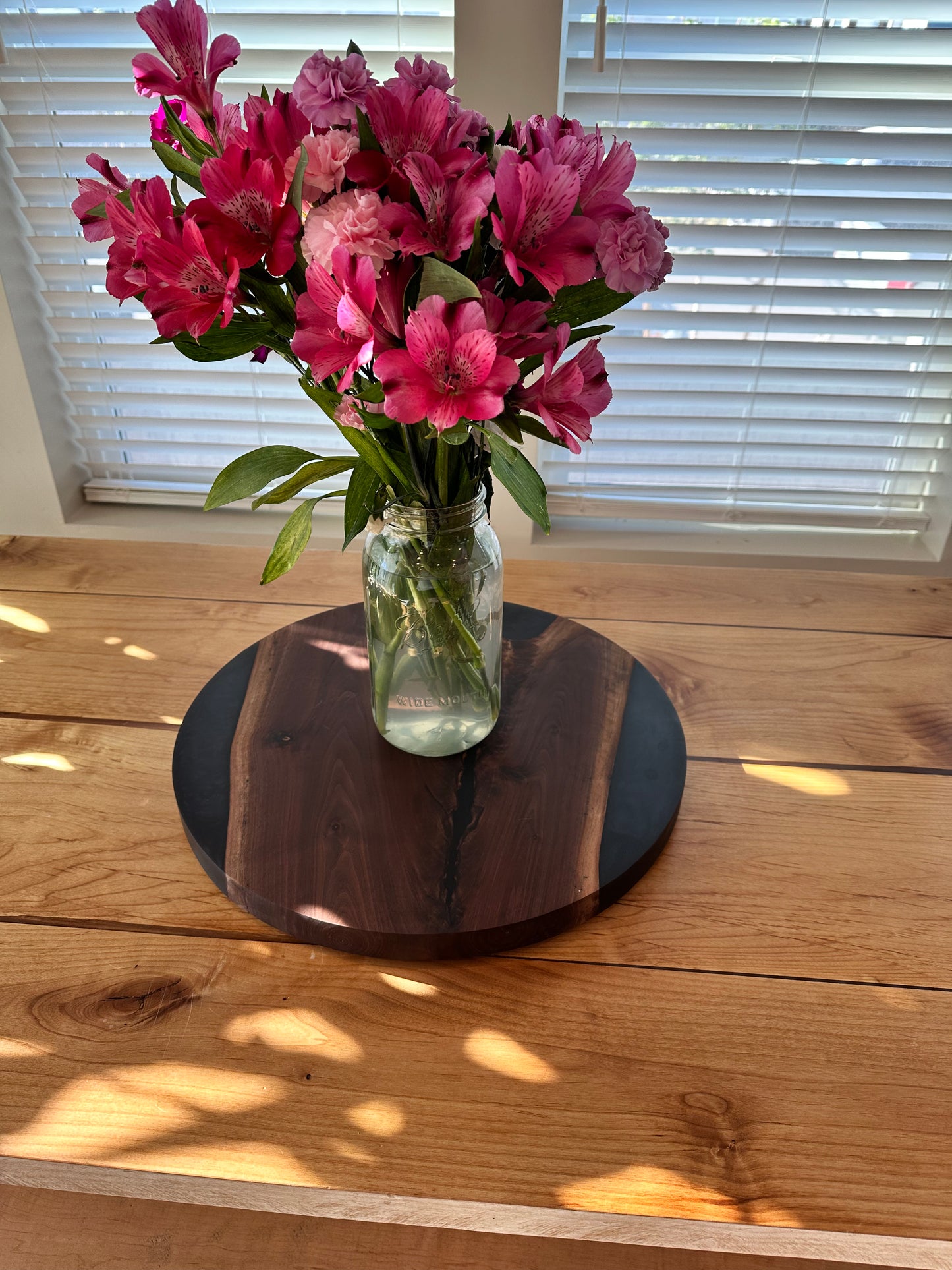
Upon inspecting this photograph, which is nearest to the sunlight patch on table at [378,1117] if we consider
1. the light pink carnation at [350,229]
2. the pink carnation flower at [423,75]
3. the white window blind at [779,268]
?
the light pink carnation at [350,229]

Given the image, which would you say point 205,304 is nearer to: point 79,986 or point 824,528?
point 79,986

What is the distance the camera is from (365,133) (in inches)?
23.9

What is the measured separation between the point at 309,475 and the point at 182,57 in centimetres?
27

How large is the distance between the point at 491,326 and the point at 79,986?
22.1 inches

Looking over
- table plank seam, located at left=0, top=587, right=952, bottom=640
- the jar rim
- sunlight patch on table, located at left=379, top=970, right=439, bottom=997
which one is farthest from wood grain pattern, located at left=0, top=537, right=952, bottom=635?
sunlight patch on table, located at left=379, top=970, right=439, bottom=997

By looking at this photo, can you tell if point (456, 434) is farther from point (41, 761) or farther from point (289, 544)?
point (41, 761)

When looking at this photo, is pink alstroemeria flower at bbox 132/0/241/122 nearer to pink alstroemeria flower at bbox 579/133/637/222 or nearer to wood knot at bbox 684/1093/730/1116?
pink alstroemeria flower at bbox 579/133/637/222

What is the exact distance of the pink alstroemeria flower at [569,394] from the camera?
0.63m

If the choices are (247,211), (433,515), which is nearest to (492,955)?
(433,515)

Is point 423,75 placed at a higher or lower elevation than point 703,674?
higher

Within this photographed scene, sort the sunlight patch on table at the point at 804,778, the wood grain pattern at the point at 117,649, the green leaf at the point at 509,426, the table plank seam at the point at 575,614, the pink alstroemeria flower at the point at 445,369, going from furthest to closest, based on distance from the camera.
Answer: the table plank seam at the point at 575,614 < the wood grain pattern at the point at 117,649 < the sunlight patch on table at the point at 804,778 < the green leaf at the point at 509,426 < the pink alstroemeria flower at the point at 445,369

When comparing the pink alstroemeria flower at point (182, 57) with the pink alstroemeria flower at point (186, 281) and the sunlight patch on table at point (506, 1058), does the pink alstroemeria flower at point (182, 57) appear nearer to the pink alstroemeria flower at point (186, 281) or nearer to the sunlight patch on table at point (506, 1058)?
the pink alstroemeria flower at point (186, 281)

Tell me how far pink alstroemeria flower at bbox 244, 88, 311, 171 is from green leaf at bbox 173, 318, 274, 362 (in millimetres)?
113

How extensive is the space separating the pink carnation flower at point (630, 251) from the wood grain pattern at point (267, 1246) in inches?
34.0
